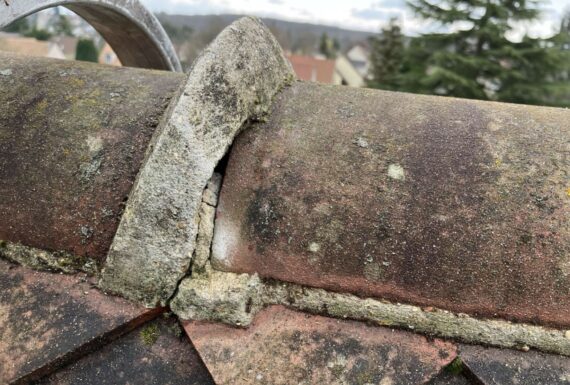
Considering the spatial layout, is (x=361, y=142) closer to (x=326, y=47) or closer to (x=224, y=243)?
(x=224, y=243)

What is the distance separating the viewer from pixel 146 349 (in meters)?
1.44

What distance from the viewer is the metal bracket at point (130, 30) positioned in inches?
91.7

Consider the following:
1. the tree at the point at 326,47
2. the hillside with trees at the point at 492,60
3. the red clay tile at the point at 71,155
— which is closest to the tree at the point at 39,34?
the hillside with trees at the point at 492,60

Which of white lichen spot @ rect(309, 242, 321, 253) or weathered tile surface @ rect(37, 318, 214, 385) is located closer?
weathered tile surface @ rect(37, 318, 214, 385)

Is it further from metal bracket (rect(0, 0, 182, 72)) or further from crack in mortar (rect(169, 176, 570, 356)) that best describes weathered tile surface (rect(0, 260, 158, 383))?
metal bracket (rect(0, 0, 182, 72))

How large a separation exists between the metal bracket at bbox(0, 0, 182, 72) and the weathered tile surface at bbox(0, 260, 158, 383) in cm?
100

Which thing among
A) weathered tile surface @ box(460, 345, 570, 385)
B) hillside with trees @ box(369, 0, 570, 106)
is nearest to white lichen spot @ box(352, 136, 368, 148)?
weathered tile surface @ box(460, 345, 570, 385)

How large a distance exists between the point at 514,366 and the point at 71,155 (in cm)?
161

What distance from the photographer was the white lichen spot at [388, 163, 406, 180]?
1.51 m

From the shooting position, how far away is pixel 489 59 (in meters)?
19.7

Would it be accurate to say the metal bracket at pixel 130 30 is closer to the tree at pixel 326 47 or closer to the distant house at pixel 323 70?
the distant house at pixel 323 70

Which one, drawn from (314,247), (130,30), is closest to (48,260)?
(314,247)

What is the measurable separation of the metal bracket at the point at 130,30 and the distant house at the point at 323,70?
32825 mm

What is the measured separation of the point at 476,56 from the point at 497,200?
20.9 metres
